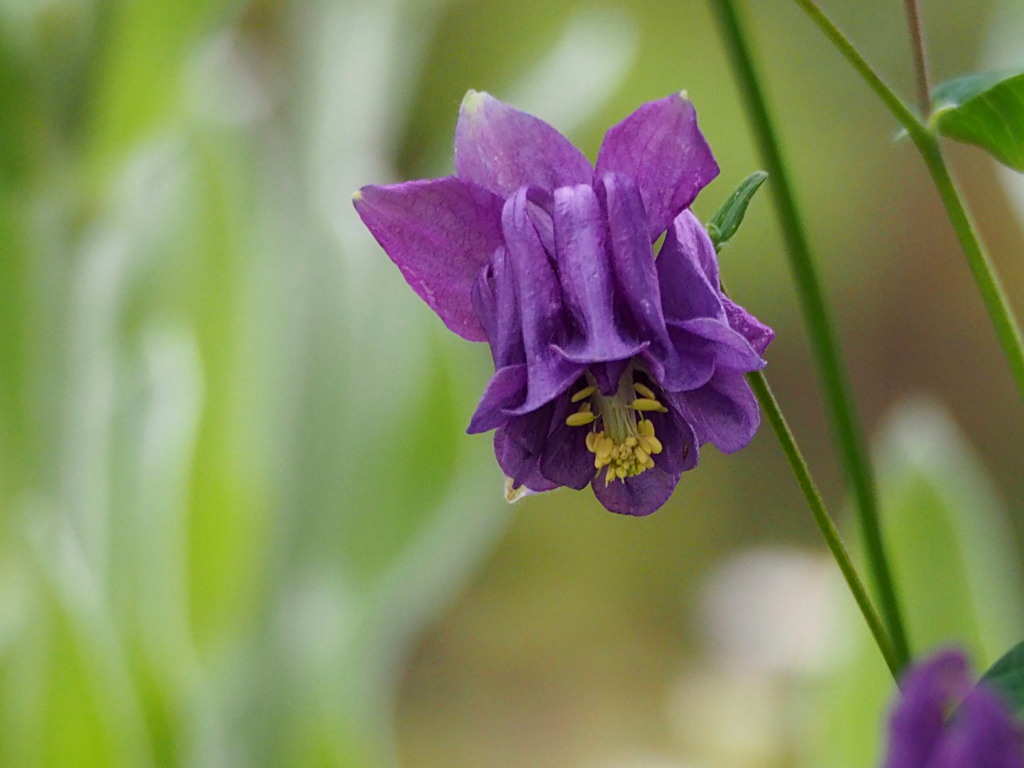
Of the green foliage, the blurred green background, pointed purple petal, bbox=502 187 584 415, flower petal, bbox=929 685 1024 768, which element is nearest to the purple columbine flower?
pointed purple petal, bbox=502 187 584 415

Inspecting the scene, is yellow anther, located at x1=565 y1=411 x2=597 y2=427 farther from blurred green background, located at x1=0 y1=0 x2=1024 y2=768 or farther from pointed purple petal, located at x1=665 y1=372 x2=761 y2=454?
blurred green background, located at x1=0 y1=0 x2=1024 y2=768

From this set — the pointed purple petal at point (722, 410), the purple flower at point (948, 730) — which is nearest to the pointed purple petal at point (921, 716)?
the purple flower at point (948, 730)

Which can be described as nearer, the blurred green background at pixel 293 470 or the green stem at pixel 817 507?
the green stem at pixel 817 507

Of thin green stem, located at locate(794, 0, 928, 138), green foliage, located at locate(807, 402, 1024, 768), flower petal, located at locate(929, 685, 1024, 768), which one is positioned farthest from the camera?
green foliage, located at locate(807, 402, 1024, 768)

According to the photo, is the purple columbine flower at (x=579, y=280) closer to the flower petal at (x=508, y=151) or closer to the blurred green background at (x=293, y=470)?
the flower petal at (x=508, y=151)

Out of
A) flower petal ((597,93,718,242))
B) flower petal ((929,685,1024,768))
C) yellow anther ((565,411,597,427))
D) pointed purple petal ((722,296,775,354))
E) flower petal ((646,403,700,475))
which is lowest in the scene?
flower petal ((929,685,1024,768))

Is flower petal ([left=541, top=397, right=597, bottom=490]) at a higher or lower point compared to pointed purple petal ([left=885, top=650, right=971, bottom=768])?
higher

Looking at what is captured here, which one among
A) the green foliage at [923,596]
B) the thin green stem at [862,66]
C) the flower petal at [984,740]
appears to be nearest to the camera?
the flower petal at [984,740]
